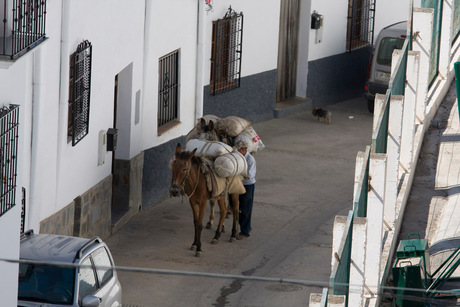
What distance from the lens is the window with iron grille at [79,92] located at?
42.7ft

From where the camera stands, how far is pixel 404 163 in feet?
39.4

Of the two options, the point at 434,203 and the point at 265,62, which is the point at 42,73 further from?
the point at 265,62

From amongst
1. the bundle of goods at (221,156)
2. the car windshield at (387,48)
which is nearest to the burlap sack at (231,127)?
the bundle of goods at (221,156)

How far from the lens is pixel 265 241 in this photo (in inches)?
601

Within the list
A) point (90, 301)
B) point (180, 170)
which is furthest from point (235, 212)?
point (90, 301)

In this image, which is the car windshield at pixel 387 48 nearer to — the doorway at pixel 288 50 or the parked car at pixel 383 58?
the parked car at pixel 383 58

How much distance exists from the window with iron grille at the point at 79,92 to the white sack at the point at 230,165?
6.30 feet

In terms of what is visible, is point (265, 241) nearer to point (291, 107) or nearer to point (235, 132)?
point (235, 132)

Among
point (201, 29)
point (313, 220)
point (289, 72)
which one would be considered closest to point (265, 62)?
point (289, 72)

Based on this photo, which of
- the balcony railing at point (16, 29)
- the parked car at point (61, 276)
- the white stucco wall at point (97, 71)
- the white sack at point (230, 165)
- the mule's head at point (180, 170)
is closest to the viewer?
the balcony railing at point (16, 29)

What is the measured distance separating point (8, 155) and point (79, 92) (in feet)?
13.6

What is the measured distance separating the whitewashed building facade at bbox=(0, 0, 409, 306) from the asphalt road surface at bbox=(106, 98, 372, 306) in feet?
2.25

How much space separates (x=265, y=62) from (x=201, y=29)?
4564mm

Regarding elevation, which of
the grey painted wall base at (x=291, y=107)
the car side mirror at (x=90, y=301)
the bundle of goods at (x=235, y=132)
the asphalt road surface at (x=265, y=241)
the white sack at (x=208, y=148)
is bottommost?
the asphalt road surface at (x=265, y=241)
